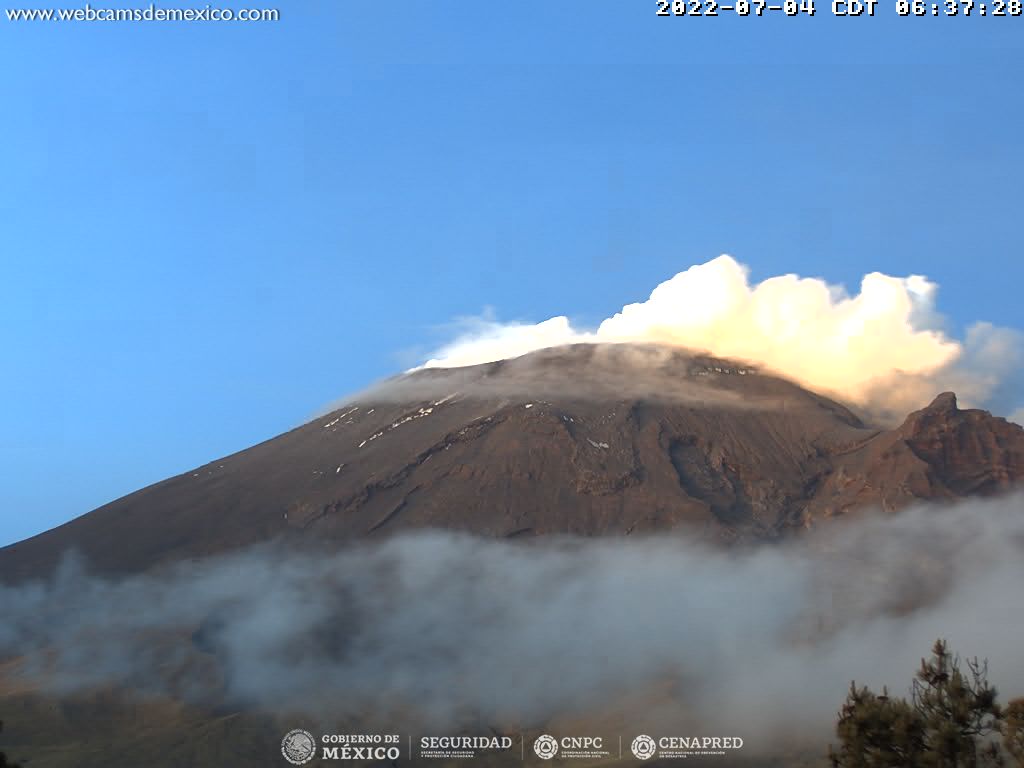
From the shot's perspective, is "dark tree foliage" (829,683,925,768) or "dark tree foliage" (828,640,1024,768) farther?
"dark tree foliage" (829,683,925,768)

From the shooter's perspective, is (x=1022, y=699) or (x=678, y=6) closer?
(x=1022, y=699)

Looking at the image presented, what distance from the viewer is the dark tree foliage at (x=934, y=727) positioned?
154 feet

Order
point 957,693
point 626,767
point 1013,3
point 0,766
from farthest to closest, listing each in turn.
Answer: point 626,767
point 1013,3
point 957,693
point 0,766

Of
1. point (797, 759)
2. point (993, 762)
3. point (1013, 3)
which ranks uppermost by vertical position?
point (1013, 3)

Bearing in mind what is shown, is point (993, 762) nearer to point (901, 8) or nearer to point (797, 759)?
point (901, 8)

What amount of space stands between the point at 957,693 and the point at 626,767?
149588 millimetres

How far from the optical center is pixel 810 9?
95.0m

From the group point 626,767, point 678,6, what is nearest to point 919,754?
point 678,6

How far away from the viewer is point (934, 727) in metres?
47.6

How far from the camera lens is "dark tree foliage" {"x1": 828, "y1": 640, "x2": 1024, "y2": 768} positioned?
46.9 metres

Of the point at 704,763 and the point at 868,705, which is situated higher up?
the point at 704,763

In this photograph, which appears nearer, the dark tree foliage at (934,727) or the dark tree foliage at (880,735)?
the dark tree foliage at (934,727)

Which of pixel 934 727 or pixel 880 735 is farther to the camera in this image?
pixel 880 735

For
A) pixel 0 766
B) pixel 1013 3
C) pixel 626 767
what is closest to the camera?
pixel 0 766
